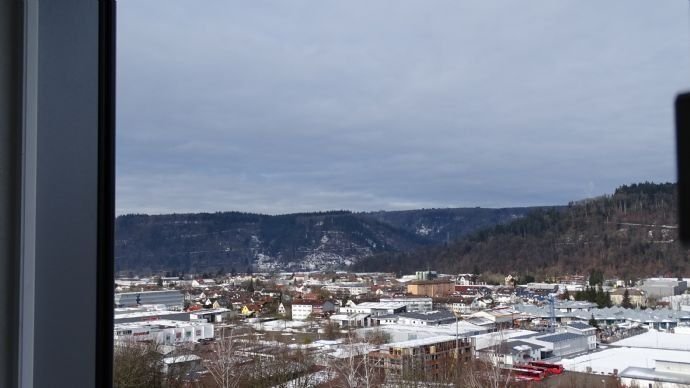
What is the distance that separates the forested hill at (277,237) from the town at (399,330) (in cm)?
4

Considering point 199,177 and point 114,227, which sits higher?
point 199,177

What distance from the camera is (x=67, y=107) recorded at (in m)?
1.78

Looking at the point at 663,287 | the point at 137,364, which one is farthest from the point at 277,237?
the point at 663,287

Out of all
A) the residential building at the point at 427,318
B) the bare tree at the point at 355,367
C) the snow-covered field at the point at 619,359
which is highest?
the residential building at the point at 427,318

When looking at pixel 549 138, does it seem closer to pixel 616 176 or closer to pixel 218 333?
pixel 616 176

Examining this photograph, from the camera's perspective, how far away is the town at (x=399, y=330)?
52.2 inches

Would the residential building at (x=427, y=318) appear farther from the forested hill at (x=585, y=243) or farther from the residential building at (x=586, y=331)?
the residential building at (x=586, y=331)

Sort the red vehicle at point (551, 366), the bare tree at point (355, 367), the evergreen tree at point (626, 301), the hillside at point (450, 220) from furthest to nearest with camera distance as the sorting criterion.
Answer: the bare tree at point (355, 367), the hillside at point (450, 220), the red vehicle at point (551, 366), the evergreen tree at point (626, 301)

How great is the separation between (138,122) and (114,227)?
37 centimetres

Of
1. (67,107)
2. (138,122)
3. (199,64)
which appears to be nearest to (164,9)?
(199,64)

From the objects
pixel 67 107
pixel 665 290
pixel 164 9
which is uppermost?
pixel 164 9

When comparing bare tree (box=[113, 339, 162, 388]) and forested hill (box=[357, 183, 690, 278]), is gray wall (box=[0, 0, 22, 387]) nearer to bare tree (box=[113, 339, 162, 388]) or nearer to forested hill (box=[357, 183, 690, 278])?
bare tree (box=[113, 339, 162, 388])

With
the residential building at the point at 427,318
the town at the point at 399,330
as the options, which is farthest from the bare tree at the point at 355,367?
the residential building at the point at 427,318

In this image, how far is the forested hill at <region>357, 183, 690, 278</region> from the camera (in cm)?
127
